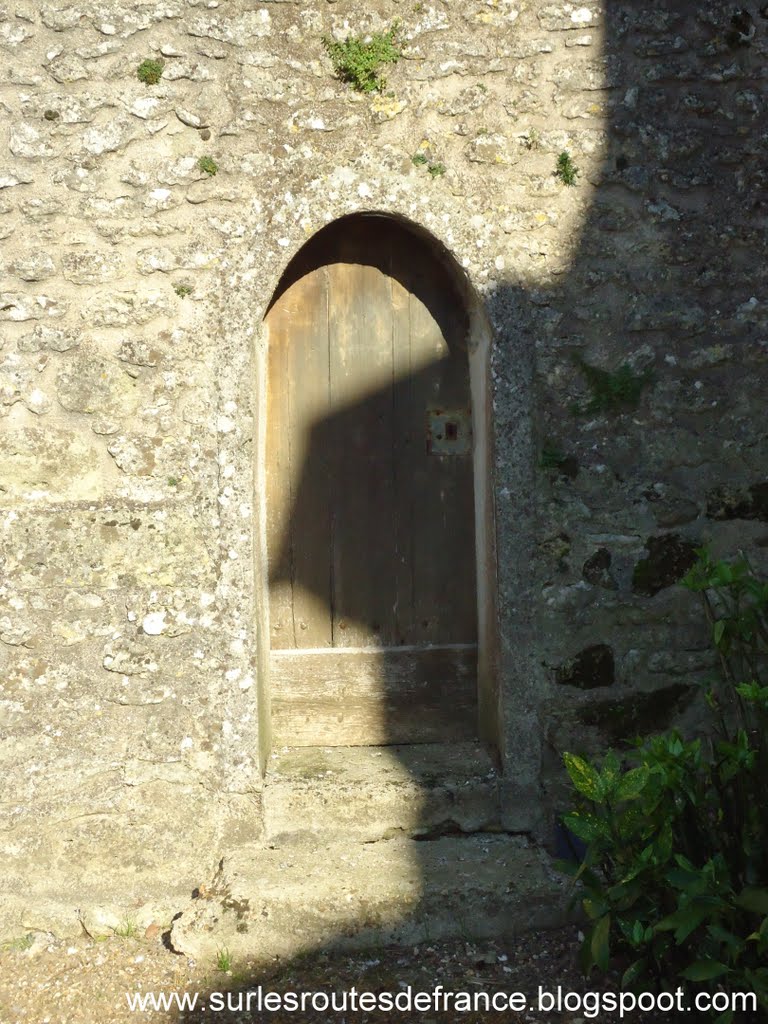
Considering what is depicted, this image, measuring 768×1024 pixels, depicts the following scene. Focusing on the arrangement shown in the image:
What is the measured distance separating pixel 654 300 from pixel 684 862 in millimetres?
1799

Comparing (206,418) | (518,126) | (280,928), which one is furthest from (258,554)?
(518,126)

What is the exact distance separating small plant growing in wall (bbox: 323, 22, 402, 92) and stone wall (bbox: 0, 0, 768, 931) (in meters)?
0.04

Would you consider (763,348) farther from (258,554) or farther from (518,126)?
(258,554)

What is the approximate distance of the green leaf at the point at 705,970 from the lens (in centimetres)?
208

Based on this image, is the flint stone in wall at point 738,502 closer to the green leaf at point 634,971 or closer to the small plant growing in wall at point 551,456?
the small plant growing in wall at point 551,456

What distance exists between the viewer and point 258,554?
3.10m

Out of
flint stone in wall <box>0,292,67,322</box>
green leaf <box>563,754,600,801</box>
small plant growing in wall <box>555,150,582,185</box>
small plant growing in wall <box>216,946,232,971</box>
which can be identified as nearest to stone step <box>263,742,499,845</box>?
small plant growing in wall <box>216,946,232,971</box>

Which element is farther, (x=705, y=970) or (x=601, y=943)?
(x=601, y=943)

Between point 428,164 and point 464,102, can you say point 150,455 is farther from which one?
point 464,102

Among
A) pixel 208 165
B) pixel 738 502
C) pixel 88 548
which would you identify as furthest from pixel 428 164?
pixel 88 548

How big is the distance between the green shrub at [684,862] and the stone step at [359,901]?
16.3 inches

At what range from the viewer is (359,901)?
278 centimetres

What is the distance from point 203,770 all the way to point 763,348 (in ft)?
7.67

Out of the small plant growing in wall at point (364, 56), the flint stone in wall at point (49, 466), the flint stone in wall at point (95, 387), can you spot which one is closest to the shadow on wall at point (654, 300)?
the small plant growing in wall at point (364, 56)
